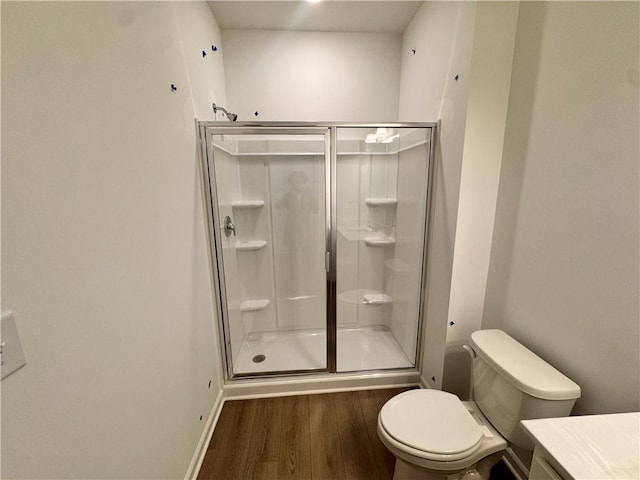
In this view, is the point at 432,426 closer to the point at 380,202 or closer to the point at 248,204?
the point at 380,202

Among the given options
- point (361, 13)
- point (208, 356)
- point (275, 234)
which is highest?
point (361, 13)

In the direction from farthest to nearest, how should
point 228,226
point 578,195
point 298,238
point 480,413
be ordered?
point 298,238 → point 228,226 → point 480,413 → point 578,195

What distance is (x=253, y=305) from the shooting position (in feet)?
7.80

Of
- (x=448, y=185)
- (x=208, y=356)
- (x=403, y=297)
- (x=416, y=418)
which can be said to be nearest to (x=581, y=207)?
(x=448, y=185)

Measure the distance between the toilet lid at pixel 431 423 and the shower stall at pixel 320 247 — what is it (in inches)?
29.0

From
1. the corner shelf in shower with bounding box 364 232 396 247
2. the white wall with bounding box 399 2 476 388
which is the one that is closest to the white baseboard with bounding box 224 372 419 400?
the white wall with bounding box 399 2 476 388

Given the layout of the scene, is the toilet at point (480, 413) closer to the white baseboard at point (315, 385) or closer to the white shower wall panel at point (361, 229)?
the white baseboard at point (315, 385)

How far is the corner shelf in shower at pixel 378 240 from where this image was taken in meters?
2.36

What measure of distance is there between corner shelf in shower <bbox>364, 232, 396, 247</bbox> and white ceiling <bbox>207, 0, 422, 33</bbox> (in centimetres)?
168

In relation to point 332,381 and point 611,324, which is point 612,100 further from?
point 332,381

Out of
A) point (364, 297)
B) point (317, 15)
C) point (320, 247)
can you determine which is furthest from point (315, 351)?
point (317, 15)

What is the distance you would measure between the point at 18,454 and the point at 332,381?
167 cm

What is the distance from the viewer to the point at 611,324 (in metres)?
0.90

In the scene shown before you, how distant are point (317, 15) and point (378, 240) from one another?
180cm
